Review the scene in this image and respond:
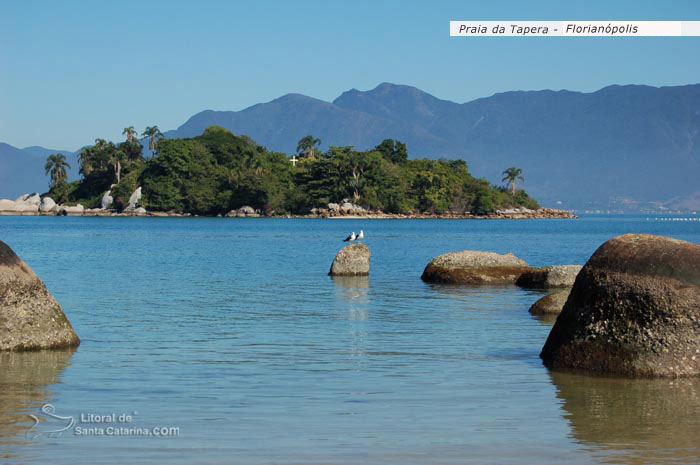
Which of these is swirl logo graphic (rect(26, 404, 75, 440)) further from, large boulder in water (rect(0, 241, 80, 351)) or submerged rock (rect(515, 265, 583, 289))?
submerged rock (rect(515, 265, 583, 289))

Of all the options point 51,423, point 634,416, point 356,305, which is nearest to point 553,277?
point 356,305

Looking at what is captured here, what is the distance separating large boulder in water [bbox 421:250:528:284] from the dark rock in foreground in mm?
9193

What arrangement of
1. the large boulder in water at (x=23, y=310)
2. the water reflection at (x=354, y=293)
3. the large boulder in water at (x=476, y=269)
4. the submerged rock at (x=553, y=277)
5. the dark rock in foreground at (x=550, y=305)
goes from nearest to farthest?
the large boulder in water at (x=23, y=310) → the dark rock in foreground at (x=550, y=305) → the water reflection at (x=354, y=293) → the submerged rock at (x=553, y=277) → the large boulder in water at (x=476, y=269)

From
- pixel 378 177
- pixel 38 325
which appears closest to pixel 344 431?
pixel 38 325

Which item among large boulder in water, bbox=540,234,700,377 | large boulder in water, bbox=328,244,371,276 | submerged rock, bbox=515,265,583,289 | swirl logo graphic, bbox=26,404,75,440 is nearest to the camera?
swirl logo graphic, bbox=26,404,75,440

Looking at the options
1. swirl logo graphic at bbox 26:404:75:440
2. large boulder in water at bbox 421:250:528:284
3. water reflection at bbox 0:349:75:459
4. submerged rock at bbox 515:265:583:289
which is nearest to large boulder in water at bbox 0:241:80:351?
water reflection at bbox 0:349:75:459

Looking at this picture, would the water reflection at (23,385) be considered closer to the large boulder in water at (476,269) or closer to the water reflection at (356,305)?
the water reflection at (356,305)

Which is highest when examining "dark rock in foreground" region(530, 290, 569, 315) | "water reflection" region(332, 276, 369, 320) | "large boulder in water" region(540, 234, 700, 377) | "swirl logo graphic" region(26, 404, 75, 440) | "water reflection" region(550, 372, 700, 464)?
"large boulder in water" region(540, 234, 700, 377)

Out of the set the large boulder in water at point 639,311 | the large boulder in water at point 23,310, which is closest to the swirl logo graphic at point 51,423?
the large boulder in water at point 23,310

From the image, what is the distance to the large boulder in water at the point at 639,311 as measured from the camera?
14234mm

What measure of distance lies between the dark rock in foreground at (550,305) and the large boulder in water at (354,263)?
15025mm

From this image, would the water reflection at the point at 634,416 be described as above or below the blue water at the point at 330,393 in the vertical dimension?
above

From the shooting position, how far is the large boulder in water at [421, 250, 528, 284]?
3416cm

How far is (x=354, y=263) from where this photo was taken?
128 ft
